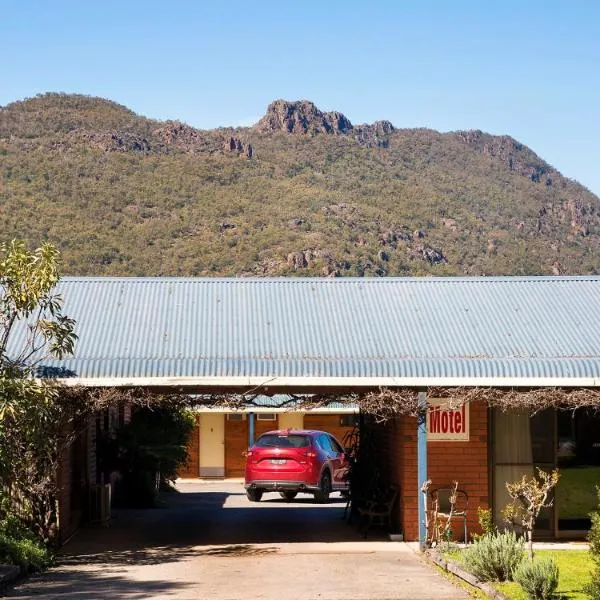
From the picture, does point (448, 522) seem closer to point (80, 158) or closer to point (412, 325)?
point (412, 325)

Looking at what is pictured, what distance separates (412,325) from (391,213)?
5438 cm

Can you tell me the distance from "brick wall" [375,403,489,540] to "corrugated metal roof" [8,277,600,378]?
1.18 meters

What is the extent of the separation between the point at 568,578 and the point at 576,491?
15.6 feet

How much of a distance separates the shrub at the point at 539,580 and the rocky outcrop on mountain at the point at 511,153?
8947cm

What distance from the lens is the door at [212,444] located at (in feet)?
126

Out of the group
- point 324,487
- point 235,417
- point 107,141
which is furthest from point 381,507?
point 107,141

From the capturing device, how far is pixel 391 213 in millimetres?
73062

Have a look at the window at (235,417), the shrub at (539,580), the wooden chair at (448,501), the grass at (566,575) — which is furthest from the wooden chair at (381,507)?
the window at (235,417)

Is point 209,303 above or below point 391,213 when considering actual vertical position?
below

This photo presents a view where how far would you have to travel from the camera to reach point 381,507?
19.4 metres

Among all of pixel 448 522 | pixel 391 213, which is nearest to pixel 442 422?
pixel 448 522

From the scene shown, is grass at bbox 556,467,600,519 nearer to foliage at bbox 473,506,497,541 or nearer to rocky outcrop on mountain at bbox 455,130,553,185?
foliage at bbox 473,506,497,541

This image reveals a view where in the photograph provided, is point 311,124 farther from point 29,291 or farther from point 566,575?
point 566,575

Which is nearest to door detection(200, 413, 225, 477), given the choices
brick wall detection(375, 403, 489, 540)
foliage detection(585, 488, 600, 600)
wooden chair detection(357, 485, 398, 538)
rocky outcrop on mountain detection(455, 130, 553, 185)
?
wooden chair detection(357, 485, 398, 538)
